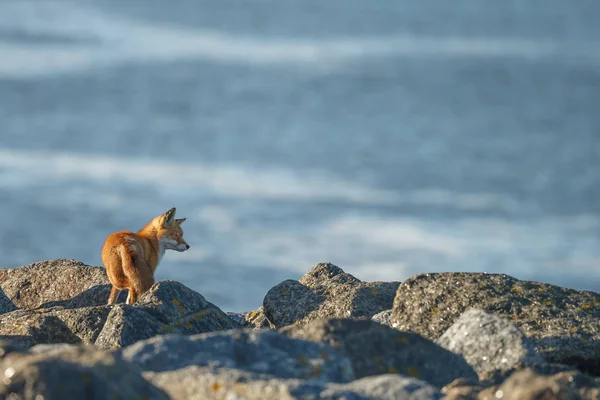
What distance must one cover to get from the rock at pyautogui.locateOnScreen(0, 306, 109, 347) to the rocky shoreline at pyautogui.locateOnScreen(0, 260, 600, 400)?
2 cm

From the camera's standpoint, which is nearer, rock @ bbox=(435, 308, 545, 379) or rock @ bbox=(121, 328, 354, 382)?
rock @ bbox=(121, 328, 354, 382)

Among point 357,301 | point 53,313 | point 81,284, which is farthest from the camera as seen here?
point 81,284

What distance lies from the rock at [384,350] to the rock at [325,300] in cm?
439

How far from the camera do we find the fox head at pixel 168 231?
2258cm

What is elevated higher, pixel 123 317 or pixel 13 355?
pixel 123 317

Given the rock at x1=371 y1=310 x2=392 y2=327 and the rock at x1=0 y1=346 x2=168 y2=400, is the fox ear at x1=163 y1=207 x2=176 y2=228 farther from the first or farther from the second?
the rock at x1=0 y1=346 x2=168 y2=400

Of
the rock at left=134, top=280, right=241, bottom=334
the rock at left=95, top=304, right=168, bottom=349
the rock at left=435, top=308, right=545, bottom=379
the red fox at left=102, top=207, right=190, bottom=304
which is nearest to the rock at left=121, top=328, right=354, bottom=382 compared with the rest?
the rock at left=435, top=308, right=545, bottom=379

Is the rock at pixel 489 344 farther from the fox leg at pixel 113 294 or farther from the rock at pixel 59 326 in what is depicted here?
the fox leg at pixel 113 294

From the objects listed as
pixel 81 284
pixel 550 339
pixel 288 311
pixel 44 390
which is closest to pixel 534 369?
pixel 550 339

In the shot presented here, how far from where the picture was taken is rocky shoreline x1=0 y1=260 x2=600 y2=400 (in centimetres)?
757

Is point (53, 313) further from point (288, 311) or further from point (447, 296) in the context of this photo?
point (447, 296)

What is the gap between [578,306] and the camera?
12805 mm

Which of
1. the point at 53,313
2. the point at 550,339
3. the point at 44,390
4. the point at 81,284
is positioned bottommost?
the point at 44,390

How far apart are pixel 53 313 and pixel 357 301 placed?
449 cm
